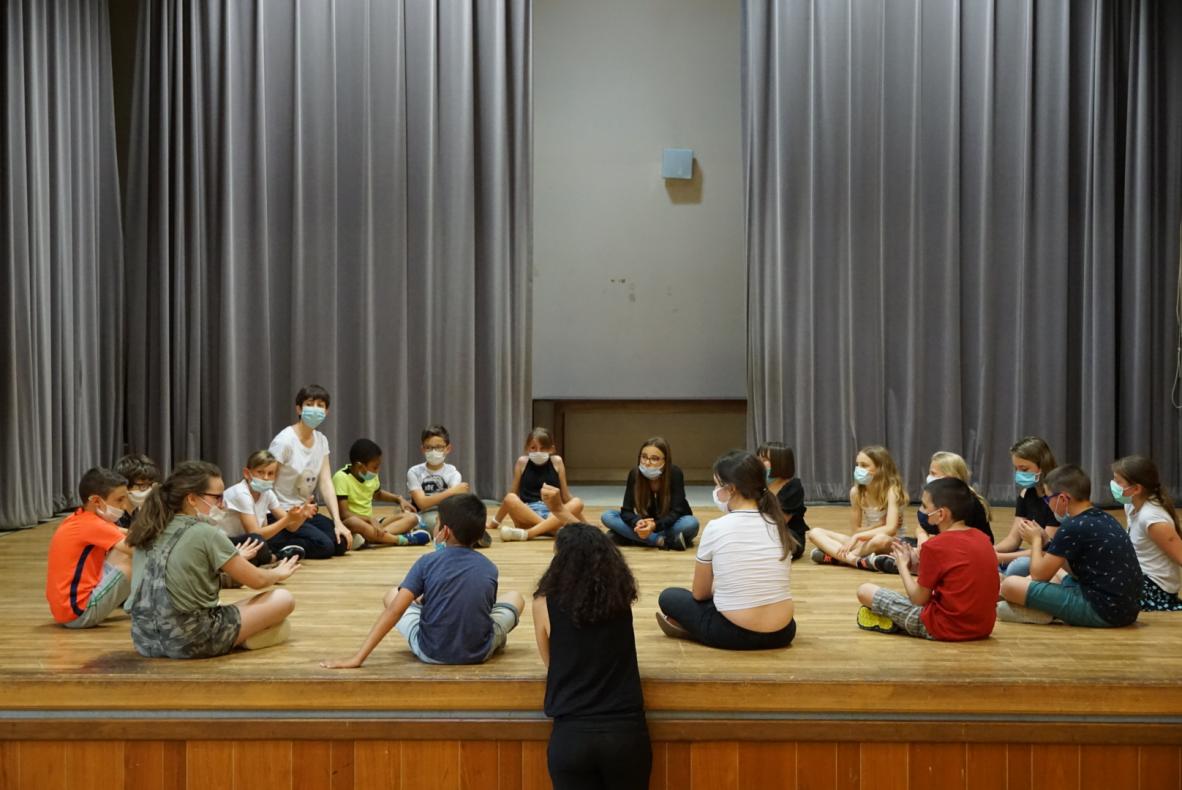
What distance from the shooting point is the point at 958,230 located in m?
8.49

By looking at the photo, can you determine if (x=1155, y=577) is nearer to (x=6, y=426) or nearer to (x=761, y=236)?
(x=761, y=236)

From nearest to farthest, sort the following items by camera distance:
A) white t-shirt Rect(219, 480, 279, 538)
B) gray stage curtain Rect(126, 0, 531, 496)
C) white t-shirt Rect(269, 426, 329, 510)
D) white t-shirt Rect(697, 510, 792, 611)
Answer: white t-shirt Rect(697, 510, 792, 611) → white t-shirt Rect(219, 480, 279, 538) → white t-shirt Rect(269, 426, 329, 510) → gray stage curtain Rect(126, 0, 531, 496)

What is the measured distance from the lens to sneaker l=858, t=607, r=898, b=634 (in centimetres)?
414

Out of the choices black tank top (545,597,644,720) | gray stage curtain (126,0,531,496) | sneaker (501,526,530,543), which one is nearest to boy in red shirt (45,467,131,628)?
black tank top (545,597,644,720)

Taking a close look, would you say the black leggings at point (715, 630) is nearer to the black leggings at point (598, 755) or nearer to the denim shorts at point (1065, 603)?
the black leggings at point (598, 755)

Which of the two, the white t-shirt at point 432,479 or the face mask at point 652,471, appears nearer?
the face mask at point 652,471

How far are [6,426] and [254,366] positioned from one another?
1.87 metres

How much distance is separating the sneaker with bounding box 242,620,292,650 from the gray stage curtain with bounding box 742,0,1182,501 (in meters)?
5.24

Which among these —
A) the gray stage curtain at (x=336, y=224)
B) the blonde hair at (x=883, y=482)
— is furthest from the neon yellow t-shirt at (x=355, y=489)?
the blonde hair at (x=883, y=482)

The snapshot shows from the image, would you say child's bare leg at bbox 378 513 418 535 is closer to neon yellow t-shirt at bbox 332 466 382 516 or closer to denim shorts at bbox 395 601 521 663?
neon yellow t-shirt at bbox 332 466 382 516

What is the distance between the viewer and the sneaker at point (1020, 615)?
4309mm

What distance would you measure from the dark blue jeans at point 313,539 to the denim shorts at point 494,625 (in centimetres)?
214

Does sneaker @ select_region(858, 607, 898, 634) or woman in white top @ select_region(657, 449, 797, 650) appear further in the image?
sneaker @ select_region(858, 607, 898, 634)

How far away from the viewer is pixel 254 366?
8523 millimetres
